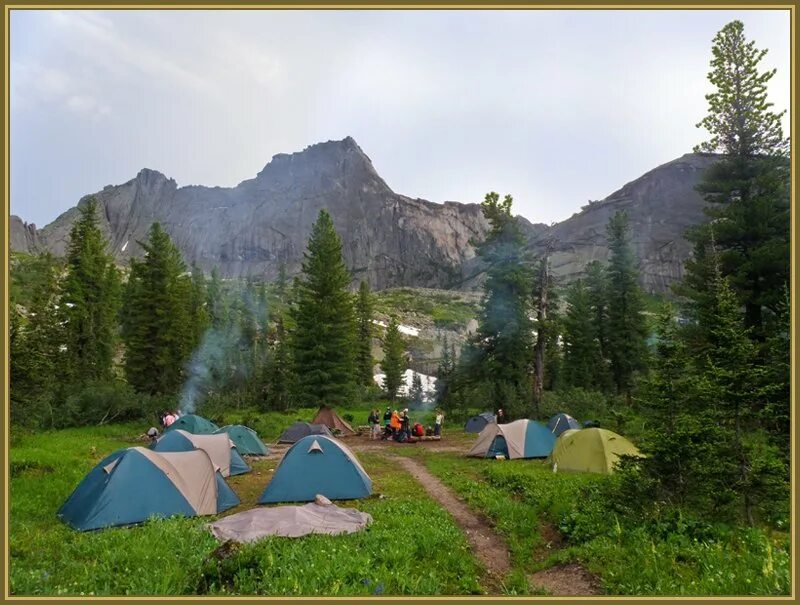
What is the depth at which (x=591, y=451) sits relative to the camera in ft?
50.5

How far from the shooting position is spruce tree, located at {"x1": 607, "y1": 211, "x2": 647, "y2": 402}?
3791 centimetres

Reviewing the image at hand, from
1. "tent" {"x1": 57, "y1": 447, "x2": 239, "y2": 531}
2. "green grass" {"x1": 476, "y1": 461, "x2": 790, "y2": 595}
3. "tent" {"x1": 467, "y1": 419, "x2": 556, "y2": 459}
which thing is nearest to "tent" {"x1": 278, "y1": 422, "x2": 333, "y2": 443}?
"tent" {"x1": 467, "y1": 419, "x2": 556, "y2": 459}

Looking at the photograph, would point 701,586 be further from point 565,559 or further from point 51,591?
point 51,591

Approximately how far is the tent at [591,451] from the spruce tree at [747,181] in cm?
958

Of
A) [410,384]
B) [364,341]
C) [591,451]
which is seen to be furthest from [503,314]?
[410,384]

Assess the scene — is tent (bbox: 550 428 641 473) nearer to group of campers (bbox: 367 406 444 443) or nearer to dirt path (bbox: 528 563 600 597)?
dirt path (bbox: 528 563 600 597)

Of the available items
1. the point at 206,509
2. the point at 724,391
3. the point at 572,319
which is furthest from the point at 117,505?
the point at 572,319

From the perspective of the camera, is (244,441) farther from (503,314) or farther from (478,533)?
(503,314)

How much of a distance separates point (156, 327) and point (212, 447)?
24408 mm

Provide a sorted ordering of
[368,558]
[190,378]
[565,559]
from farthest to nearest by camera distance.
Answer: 1. [190,378]
2. [565,559]
3. [368,558]

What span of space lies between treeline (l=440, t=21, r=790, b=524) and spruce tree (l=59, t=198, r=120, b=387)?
2900cm

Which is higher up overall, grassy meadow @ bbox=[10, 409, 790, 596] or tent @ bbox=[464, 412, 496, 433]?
grassy meadow @ bbox=[10, 409, 790, 596]

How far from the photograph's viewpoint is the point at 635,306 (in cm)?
3841

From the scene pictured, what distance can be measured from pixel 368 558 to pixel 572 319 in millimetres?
44324
